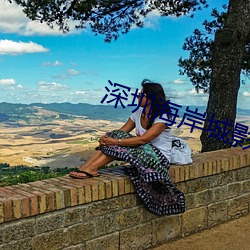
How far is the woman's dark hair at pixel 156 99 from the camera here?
11.8ft

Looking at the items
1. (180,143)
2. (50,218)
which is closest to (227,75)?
(180,143)

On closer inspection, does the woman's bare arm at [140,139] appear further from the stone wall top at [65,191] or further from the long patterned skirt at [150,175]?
the stone wall top at [65,191]

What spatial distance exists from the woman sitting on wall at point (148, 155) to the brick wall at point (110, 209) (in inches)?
4.0

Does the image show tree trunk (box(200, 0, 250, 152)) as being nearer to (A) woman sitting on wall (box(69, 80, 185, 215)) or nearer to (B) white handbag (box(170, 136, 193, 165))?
(B) white handbag (box(170, 136, 193, 165))

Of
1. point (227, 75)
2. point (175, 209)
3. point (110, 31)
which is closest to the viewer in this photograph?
point (175, 209)

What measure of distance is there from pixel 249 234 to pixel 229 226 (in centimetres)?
25

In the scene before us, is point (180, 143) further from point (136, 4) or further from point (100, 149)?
point (136, 4)

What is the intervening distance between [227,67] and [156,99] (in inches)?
128

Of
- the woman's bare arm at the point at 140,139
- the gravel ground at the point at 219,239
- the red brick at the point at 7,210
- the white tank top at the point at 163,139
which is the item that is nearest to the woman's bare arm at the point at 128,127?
the white tank top at the point at 163,139

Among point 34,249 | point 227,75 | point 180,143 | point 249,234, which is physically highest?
point 227,75

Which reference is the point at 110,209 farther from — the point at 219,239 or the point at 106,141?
the point at 219,239

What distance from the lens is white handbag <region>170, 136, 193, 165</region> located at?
3992 mm

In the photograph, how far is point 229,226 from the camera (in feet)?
14.1

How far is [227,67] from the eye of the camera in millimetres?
6555
